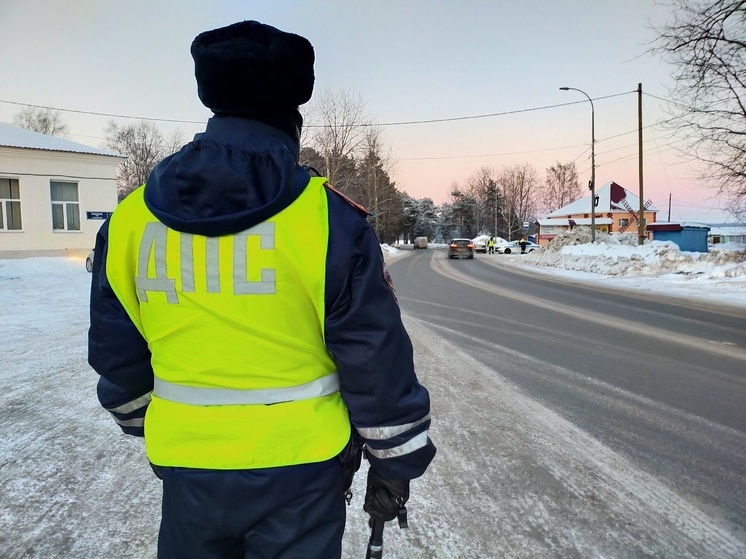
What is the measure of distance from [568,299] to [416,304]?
3.95m

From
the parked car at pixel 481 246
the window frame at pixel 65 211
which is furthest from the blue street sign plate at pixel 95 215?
the parked car at pixel 481 246

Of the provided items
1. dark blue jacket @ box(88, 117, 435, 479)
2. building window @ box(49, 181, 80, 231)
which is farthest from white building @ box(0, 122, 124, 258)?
dark blue jacket @ box(88, 117, 435, 479)

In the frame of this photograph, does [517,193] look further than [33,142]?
Yes

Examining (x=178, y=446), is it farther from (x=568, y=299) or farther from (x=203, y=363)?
(x=568, y=299)

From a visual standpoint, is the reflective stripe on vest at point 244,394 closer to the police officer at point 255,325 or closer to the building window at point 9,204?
the police officer at point 255,325

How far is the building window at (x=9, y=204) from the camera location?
Answer: 71.0 feet

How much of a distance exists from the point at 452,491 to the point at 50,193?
25.3 meters

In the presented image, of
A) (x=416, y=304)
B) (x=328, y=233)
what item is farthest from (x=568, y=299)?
(x=328, y=233)

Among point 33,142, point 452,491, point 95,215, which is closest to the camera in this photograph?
point 452,491

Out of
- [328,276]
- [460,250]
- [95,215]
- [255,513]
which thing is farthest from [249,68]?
[460,250]

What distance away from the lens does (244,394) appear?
1.31 metres

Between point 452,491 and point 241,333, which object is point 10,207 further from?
point 241,333

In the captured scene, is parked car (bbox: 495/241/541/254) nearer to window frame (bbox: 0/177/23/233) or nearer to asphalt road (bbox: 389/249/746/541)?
asphalt road (bbox: 389/249/746/541)

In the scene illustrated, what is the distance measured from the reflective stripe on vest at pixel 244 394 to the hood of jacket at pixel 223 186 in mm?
422
